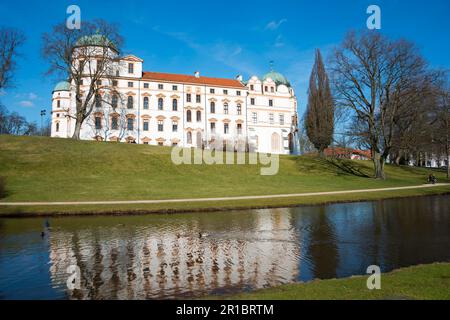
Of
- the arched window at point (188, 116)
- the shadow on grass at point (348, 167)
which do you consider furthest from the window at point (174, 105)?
the shadow on grass at point (348, 167)

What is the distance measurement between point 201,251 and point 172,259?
134cm

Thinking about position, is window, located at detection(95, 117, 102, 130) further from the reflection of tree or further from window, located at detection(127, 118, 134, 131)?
the reflection of tree

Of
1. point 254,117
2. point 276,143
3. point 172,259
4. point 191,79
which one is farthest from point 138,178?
point 276,143

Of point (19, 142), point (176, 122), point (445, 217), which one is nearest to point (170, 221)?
point (445, 217)

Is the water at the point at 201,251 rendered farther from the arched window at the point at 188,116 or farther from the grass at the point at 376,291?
the arched window at the point at 188,116

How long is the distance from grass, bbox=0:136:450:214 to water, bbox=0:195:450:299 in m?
5.84

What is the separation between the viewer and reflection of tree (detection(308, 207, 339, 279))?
9.53 m

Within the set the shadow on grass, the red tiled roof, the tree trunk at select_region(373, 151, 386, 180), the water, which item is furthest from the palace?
the water

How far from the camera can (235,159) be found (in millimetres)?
51844

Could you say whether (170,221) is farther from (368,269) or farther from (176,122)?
(176,122)

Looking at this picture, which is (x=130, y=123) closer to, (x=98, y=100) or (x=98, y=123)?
(x=98, y=123)

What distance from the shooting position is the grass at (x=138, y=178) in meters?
27.3

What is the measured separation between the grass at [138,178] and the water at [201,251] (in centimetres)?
584

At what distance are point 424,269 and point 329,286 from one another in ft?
9.66
